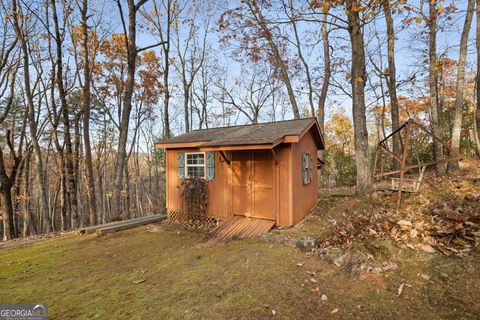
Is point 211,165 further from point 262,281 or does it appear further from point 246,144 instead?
point 262,281

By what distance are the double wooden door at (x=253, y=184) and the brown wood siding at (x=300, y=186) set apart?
0.59 meters

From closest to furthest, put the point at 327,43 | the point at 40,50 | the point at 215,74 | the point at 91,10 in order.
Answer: the point at 91,10 < the point at 40,50 < the point at 327,43 < the point at 215,74

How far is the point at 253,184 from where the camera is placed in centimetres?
670

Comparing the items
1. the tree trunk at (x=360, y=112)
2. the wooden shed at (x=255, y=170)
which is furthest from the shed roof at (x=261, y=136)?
the tree trunk at (x=360, y=112)

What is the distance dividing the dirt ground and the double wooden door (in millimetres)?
1314

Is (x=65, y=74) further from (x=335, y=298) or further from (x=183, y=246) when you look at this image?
(x=335, y=298)

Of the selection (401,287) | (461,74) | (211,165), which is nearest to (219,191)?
(211,165)

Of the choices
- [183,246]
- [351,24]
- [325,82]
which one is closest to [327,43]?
[325,82]

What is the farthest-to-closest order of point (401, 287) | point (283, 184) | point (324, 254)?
point (283, 184) < point (324, 254) < point (401, 287)

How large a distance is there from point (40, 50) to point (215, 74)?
11871 millimetres

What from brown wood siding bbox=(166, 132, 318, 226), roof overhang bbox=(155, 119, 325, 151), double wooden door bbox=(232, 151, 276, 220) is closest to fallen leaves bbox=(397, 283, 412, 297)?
brown wood siding bbox=(166, 132, 318, 226)

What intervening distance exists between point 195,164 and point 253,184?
235 cm

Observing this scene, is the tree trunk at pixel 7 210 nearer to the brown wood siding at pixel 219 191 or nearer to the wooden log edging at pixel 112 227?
the wooden log edging at pixel 112 227

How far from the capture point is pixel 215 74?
2017 centimetres
